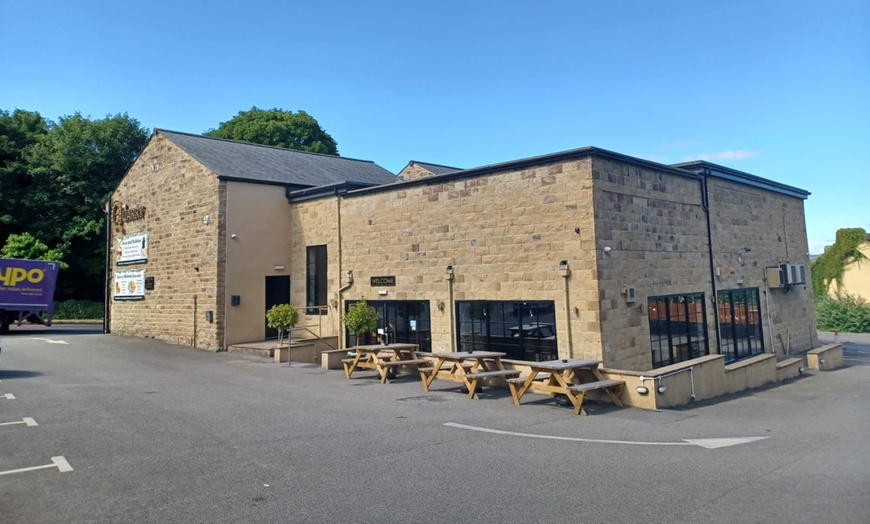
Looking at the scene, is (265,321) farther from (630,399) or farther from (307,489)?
(307,489)

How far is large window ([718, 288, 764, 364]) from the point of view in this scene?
1645 centimetres

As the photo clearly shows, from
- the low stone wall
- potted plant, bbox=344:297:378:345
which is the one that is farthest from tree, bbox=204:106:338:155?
the low stone wall

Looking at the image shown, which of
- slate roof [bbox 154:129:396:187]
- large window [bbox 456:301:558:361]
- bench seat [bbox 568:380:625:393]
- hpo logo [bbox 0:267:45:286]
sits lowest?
bench seat [bbox 568:380:625:393]

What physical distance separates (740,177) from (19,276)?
2901 centimetres

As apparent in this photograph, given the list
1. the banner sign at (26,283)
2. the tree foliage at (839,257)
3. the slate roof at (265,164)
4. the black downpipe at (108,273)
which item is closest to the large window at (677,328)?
the slate roof at (265,164)

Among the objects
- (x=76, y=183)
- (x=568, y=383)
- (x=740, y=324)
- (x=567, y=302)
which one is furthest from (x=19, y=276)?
(x=740, y=324)

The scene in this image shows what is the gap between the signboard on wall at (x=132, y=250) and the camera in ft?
74.2

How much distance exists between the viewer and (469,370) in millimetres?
12086

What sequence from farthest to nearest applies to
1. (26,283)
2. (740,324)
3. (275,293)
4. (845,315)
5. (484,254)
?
(845,315), (26,283), (275,293), (740,324), (484,254)

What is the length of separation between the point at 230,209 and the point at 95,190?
20213 millimetres

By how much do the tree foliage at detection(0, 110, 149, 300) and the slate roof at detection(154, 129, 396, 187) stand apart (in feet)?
49.1

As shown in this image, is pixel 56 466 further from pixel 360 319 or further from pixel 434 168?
pixel 434 168

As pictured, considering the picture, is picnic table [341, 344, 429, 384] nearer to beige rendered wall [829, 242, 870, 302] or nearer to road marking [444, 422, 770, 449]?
road marking [444, 422, 770, 449]

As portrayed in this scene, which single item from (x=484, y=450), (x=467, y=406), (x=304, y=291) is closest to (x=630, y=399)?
(x=467, y=406)
